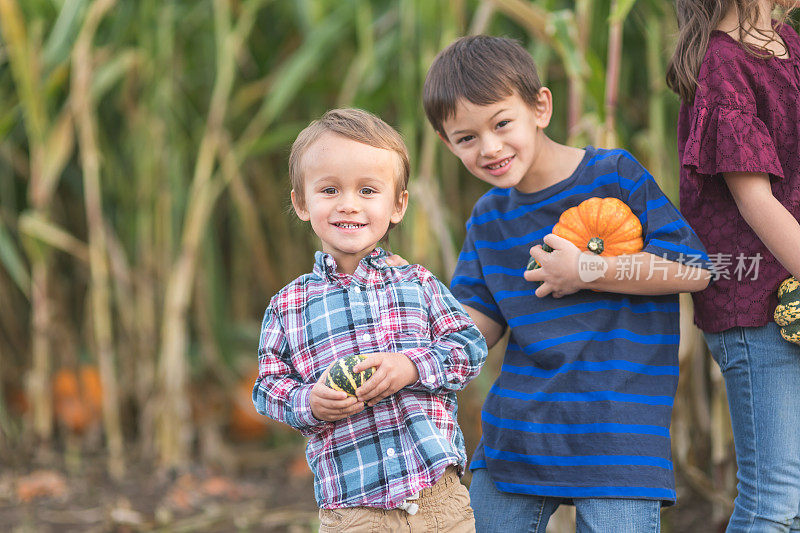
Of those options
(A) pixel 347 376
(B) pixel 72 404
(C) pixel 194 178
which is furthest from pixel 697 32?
(B) pixel 72 404

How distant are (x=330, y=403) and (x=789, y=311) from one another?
68 centimetres

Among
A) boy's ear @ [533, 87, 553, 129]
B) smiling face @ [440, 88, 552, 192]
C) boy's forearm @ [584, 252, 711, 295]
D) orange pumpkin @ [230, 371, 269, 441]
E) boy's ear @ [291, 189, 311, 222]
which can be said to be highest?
boy's ear @ [533, 87, 553, 129]

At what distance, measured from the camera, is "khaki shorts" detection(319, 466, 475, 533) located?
113 centimetres

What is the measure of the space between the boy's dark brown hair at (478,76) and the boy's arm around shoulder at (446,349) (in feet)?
0.89

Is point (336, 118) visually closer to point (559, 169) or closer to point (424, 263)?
point (559, 169)

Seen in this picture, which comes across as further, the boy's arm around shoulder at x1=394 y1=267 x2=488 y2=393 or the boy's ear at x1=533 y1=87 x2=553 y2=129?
the boy's ear at x1=533 y1=87 x2=553 y2=129

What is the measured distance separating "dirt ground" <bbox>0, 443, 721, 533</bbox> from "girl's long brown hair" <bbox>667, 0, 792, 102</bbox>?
1.10 m

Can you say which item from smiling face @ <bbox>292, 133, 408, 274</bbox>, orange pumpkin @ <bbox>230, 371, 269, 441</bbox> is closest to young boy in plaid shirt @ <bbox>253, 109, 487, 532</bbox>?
smiling face @ <bbox>292, 133, 408, 274</bbox>

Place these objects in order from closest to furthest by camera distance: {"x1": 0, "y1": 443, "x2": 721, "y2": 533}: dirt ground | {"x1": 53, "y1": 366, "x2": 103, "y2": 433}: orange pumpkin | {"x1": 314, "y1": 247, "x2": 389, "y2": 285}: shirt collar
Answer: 1. {"x1": 314, "y1": 247, "x2": 389, "y2": 285}: shirt collar
2. {"x1": 0, "y1": 443, "x2": 721, "y2": 533}: dirt ground
3. {"x1": 53, "y1": 366, "x2": 103, "y2": 433}: orange pumpkin

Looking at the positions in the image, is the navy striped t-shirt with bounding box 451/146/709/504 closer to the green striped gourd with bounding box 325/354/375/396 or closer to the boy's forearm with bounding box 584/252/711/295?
the boy's forearm with bounding box 584/252/711/295

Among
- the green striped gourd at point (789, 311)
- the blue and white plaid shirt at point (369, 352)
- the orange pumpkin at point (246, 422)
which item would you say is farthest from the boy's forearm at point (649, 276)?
the orange pumpkin at point (246, 422)

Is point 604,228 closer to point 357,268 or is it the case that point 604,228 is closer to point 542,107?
point 542,107

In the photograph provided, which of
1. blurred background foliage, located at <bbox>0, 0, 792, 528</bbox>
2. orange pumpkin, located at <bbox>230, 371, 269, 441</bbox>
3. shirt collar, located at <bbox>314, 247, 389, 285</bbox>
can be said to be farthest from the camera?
orange pumpkin, located at <bbox>230, 371, 269, 441</bbox>

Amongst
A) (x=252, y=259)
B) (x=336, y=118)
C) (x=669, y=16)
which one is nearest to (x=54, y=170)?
(x=252, y=259)
